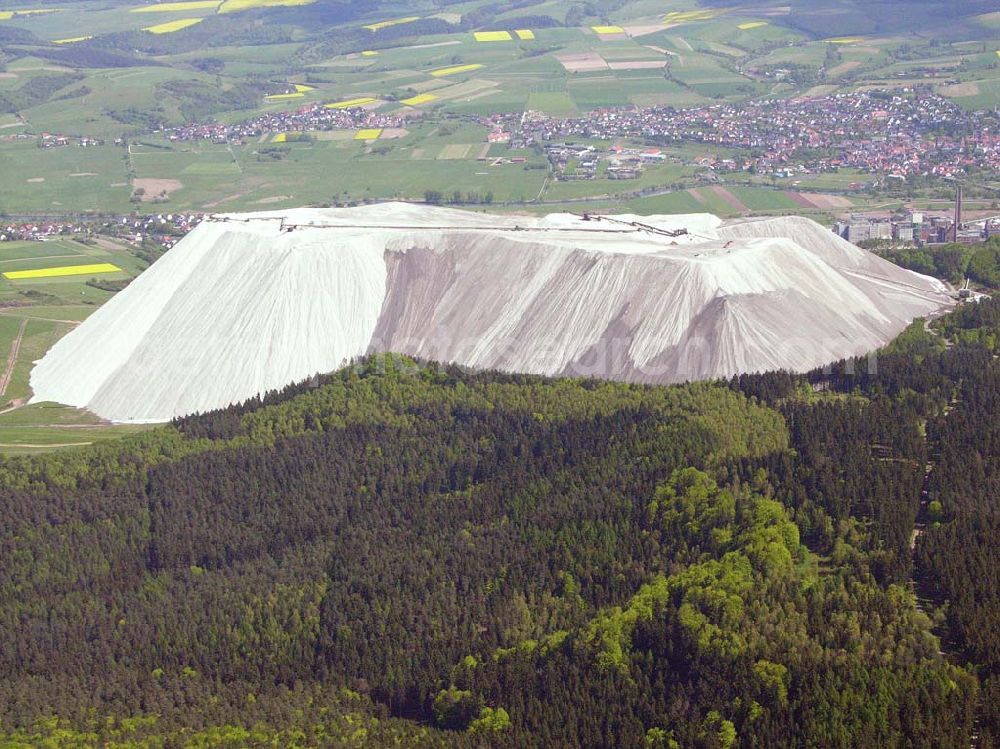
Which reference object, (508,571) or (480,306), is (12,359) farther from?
(508,571)

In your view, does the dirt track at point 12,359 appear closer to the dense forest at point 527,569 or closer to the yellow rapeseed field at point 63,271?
the yellow rapeseed field at point 63,271

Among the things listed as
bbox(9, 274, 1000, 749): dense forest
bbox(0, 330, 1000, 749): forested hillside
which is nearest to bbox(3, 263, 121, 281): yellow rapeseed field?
bbox(9, 274, 1000, 749): dense forest

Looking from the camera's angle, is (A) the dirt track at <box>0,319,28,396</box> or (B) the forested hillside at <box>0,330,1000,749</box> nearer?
(B) the forested hillside at <box>0,330,1000,749</box>

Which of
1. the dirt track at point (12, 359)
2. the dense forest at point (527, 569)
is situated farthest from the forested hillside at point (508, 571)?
the dirt track at point (12, 359)

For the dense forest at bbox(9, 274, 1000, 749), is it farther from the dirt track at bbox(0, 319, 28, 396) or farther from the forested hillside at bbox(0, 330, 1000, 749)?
the dirt track at bbox(0, 319, 28, 396)

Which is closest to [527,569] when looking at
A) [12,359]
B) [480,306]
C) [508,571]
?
[508,571]
